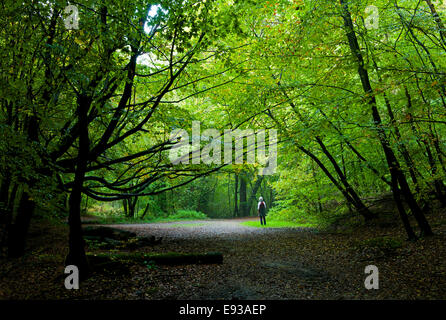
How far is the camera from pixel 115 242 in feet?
28.4

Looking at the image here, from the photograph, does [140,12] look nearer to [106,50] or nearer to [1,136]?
[106,50]

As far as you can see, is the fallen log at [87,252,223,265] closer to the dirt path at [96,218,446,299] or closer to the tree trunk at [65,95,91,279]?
the dirt path at [96,218,446,299]

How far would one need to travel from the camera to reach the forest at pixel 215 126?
183 inches

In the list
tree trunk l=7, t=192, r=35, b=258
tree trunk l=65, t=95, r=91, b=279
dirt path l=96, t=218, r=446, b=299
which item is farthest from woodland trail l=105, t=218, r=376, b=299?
tree trunk l=7, t=192, r=35, b=258

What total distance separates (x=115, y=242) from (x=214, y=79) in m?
6.45

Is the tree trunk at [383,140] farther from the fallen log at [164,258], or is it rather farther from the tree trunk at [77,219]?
the tree trunk at [77,219]

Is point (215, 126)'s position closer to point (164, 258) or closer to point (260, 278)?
point (164, 258)

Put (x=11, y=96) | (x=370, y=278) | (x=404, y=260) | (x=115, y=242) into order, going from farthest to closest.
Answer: (x=115, y=242) → (x=404, y=260) → (x=370, y=278) → (x=11, y=96)

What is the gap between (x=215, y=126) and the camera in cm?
813

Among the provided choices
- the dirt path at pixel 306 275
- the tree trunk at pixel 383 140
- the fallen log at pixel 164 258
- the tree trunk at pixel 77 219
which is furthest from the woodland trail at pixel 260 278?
the tree trunk at pixel 383 140

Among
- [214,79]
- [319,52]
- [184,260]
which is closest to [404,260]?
[184,260]

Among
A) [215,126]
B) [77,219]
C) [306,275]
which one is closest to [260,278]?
[306,275]

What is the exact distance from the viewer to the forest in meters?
4.64
